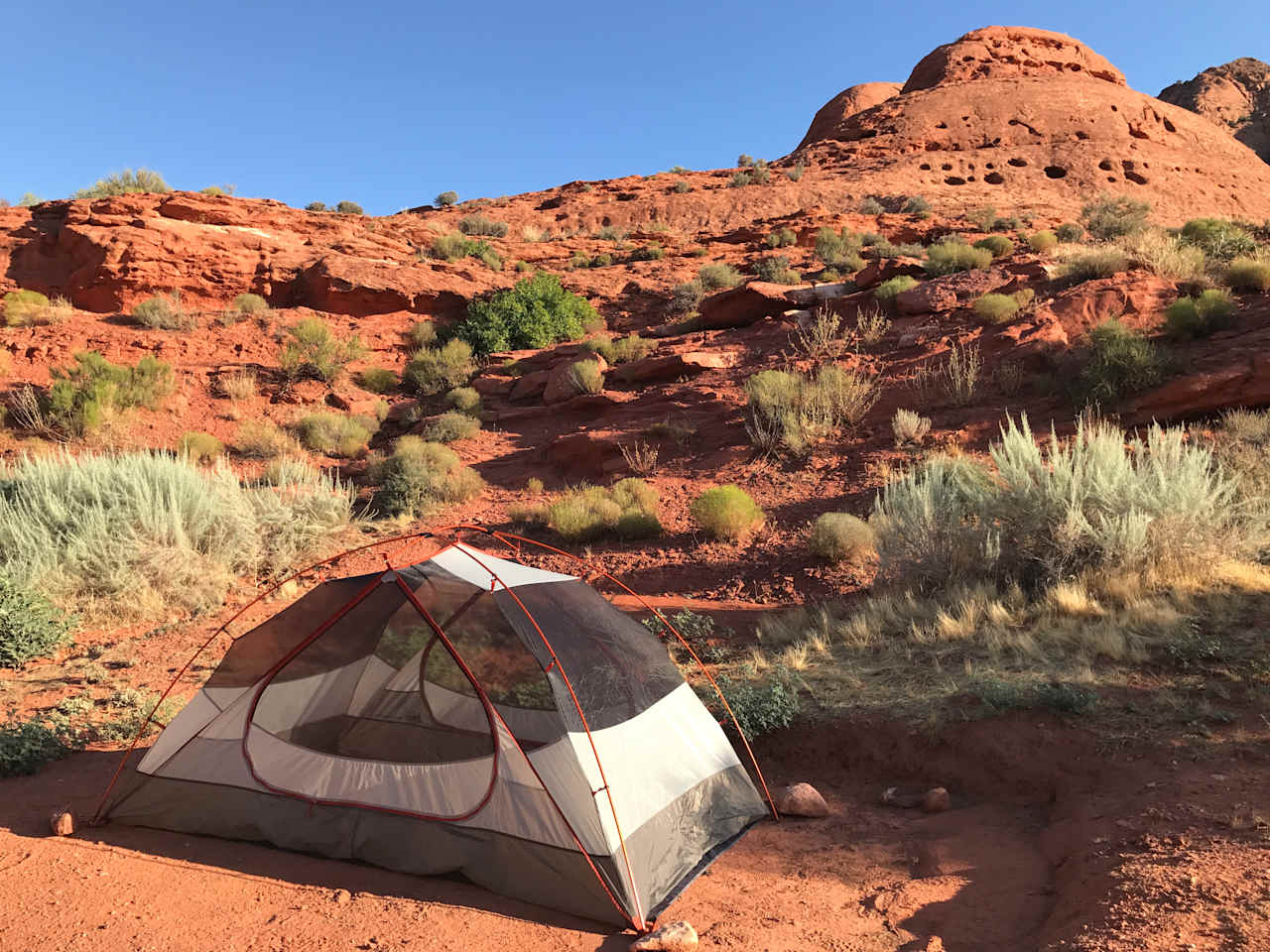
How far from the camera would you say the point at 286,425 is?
14695 mm

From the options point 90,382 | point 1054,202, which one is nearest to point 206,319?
point 90,382

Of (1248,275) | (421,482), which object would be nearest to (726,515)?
(421,482)

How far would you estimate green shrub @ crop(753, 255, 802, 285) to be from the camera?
18.9 m

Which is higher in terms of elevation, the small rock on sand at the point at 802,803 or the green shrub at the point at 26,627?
the green shrub at the point at 26,627

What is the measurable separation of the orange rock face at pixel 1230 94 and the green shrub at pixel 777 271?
45.1 meters

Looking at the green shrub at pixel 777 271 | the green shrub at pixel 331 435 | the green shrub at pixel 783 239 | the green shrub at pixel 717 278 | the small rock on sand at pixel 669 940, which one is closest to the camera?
the small rock on sand at pixel 669 940

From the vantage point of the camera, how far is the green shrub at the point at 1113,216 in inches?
695

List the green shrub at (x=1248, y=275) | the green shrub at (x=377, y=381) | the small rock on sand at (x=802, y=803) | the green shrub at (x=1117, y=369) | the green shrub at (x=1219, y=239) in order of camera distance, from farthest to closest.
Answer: the green shrub at (x=377, y=381) → the green shrub at (x=1219, y=239) → the green shrub at (x=1248, y=275) → the green shrub at (x=1117, y=369) → the small rock on sand at (x=802, y=803)

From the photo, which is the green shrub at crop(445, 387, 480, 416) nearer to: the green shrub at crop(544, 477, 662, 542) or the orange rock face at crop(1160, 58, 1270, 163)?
the green shrub at crop(544, 477, 662, 542)

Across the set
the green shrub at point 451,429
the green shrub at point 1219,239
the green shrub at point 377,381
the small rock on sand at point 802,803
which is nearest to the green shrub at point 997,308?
the green shrub at point 1219,239

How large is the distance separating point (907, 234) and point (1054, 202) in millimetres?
7526

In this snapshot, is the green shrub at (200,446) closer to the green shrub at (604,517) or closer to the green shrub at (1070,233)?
the green shrub at (604,517)

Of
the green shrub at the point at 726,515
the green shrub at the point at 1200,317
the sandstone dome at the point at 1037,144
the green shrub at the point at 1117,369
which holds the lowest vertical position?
the green shrub at the point at 726,515

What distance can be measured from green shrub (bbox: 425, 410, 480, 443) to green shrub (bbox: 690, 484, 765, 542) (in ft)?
19.8
